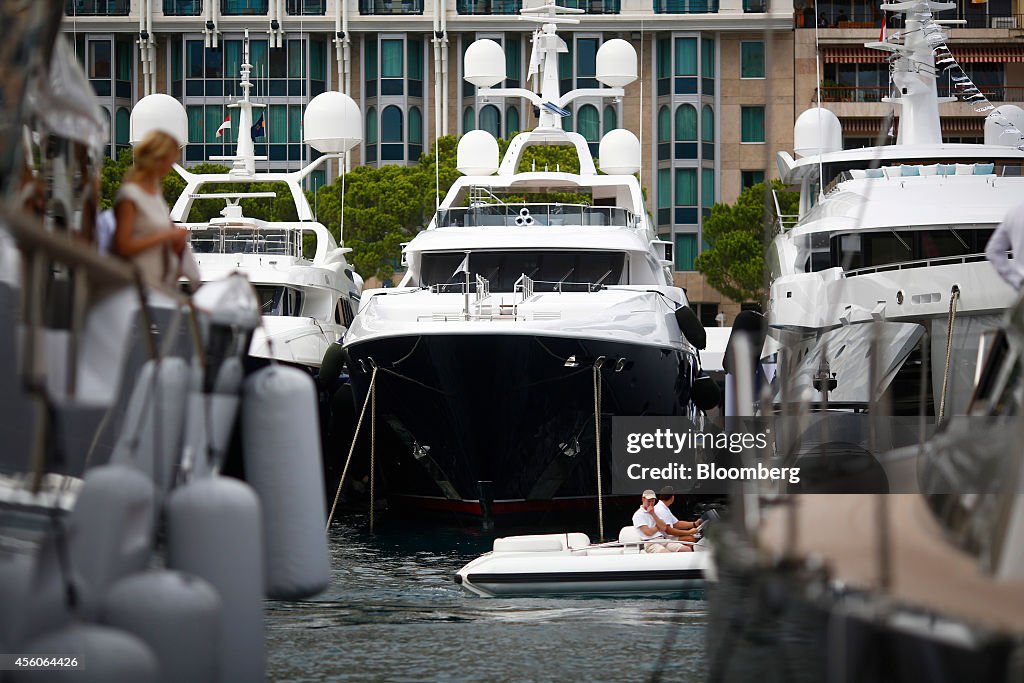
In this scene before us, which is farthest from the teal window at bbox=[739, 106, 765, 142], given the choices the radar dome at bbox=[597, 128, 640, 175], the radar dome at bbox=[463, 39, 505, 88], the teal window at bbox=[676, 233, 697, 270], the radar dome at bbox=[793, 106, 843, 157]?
the radar dome at bbox=[463, 39, 505, 88]

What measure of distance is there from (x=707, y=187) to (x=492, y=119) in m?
8.02

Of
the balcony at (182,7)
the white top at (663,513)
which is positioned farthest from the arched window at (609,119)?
the white top at (663,513)

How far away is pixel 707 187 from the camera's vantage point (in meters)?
54.6

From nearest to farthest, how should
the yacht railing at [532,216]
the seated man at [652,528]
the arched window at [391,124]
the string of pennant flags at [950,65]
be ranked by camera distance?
1. the seated man at [652,528]
2. the string of pennant flags at [950,65]
3. the yacht railing at [532,216]
4. the arched window at [391,124]

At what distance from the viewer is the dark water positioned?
10.2 metres

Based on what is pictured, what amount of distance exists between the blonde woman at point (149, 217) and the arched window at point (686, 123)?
161 ft

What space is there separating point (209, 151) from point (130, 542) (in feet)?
157

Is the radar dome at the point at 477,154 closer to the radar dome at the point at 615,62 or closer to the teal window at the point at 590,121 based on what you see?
the radar dome at the point at 615,62

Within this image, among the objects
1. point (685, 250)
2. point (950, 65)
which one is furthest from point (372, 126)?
point (950, 65)

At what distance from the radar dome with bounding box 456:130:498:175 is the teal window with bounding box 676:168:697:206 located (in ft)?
95.3

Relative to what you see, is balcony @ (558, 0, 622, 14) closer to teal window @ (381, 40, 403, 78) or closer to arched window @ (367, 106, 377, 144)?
teal window @ (381, 40, 403, 78)

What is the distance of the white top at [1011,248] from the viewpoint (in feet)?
24.7

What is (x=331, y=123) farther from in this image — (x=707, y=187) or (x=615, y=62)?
(x=707, y=187)

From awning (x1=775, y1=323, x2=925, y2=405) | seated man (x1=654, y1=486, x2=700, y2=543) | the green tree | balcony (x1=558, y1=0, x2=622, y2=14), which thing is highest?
balcony (x1=558, y1=0, x2=622, y2=14)
